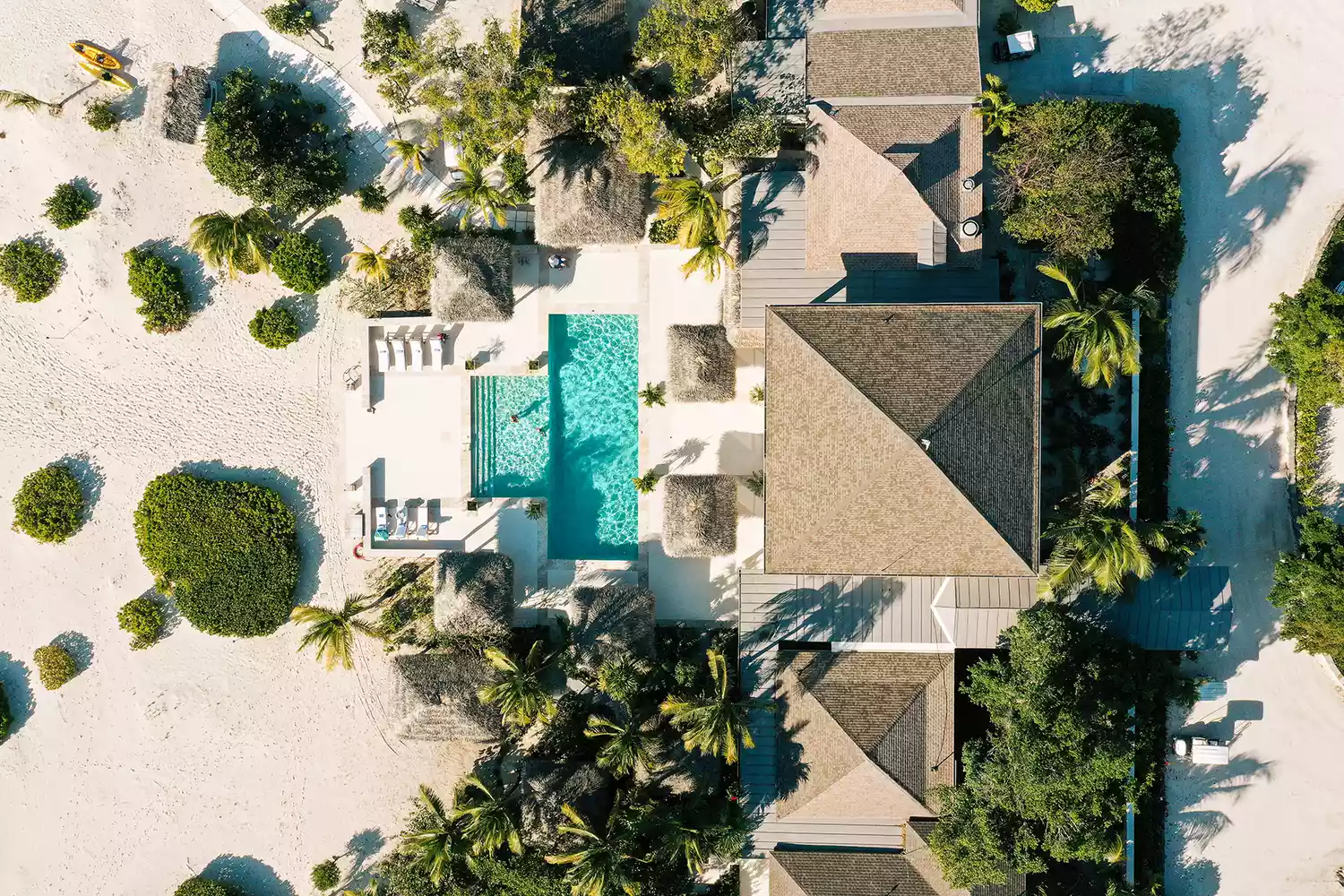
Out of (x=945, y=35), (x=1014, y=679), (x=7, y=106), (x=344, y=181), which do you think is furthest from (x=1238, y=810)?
(x=7, y=106)

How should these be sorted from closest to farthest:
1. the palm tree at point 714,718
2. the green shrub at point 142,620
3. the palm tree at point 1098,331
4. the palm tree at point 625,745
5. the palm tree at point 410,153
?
the palm tree at point 1098,331 < the palm tree at point 714,718 < the palm tree at point 625,745 < the palm tree at point 410,153 < the green shrub at point 142,620

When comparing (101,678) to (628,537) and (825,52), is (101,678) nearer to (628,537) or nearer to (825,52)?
(628,537)

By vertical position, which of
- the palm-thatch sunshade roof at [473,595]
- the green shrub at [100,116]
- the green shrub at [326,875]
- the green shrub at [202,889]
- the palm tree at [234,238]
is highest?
the green shrub at [100,116]

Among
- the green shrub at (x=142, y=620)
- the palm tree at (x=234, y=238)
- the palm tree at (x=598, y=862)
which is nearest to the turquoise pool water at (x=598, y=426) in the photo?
the palm tree at (x=598, y=862)

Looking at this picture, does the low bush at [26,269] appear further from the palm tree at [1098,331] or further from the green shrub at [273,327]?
the palm tree at [1098,331]

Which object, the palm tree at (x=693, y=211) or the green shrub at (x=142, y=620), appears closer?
the palm tree at (x=693, y=211)

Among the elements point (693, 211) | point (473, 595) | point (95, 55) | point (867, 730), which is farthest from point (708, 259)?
point (95, 55)
